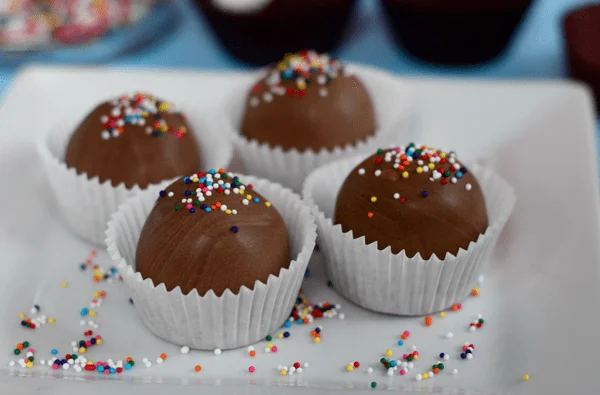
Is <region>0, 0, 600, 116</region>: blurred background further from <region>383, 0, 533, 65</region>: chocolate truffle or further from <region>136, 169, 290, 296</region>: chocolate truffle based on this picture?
<region>136, 169, 290, 296</region>: chocolate truffle

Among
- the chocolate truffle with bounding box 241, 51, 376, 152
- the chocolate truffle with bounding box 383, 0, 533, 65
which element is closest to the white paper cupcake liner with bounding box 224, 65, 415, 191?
the chocolate truffle with bounding box 241, 51, 376, 152

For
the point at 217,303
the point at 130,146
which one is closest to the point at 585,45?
the point at 130,146

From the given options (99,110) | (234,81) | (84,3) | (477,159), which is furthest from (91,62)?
(477,159)

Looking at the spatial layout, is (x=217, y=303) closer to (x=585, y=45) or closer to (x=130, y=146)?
(x=130, y=146)

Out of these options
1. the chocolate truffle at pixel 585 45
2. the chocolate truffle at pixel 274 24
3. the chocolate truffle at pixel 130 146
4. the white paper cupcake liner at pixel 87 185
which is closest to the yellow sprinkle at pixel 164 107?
the chocolate truffle at pixel 130 146

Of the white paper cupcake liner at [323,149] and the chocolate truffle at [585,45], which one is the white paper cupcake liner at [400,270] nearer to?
the white paper cupcake liner at [323,149]

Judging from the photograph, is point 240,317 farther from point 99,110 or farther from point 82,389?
point 99,110
